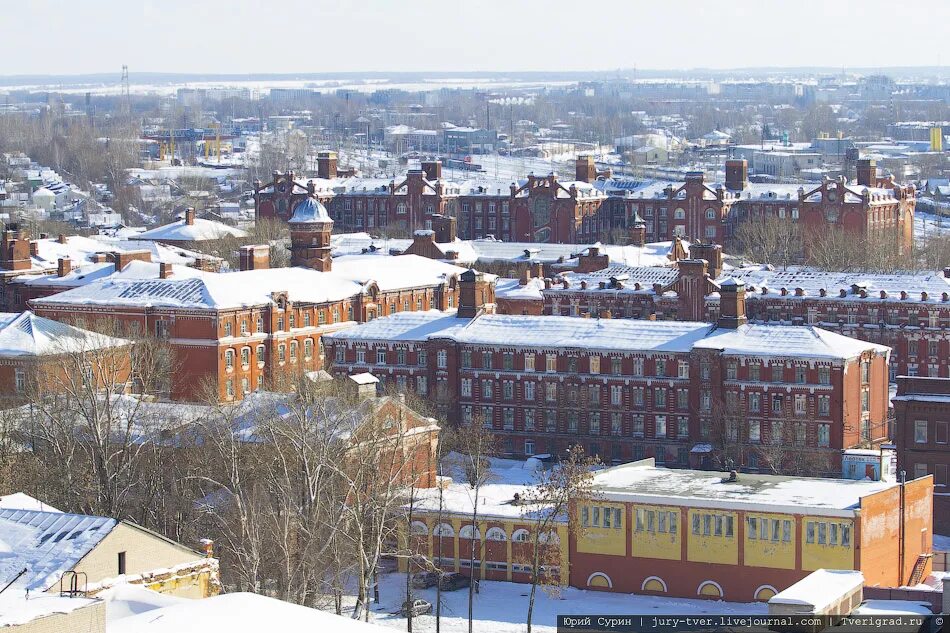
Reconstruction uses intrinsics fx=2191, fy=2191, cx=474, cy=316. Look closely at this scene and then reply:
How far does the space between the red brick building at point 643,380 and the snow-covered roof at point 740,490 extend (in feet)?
27.0

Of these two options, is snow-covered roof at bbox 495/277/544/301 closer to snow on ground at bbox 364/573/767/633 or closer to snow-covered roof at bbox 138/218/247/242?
snow-covered roof at bbox 138/218/247/242

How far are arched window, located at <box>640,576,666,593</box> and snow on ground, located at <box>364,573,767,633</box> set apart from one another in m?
0.23

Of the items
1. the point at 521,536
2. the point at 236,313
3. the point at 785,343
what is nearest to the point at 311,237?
the point at 236,313

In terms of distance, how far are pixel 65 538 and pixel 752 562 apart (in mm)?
20827

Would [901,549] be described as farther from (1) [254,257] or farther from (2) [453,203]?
(2) [453,203]

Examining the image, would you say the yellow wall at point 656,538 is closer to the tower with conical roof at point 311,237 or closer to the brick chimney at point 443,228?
the tower with conical roof at point 311,237

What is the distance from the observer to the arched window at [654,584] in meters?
55.7

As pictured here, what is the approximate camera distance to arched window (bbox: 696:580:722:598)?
55.0 meters

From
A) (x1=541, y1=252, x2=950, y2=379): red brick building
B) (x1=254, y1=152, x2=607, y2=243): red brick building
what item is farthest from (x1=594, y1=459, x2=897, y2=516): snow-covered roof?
(x1=254, y1=152, x2=607, y2=243): red brick building

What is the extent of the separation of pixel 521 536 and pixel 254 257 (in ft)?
124

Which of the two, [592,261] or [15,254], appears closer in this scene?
[15,254]

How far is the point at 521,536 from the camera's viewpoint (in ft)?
186

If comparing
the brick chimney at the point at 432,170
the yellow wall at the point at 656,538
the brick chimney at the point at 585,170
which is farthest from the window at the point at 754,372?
the brick chimney at the point at 432,170

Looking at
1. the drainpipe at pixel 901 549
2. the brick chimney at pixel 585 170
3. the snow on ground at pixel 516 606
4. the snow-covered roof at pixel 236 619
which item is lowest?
the snow on ground at pixel 516 606
